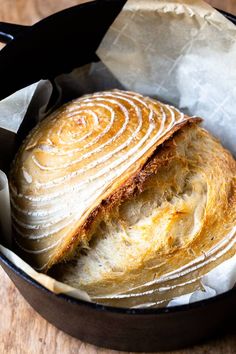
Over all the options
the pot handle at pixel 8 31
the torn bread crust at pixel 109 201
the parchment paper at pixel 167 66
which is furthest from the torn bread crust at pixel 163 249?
the pot handle at pixel 8 31

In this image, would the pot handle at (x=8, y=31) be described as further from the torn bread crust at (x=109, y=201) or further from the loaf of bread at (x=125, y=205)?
the torn bread crust at (x=109, y=201)

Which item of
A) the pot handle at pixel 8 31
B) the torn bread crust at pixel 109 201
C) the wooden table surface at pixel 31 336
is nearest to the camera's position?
the torn bread crust at pixel 109 201

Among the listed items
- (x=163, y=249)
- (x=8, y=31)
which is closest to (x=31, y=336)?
(x=163, y=249)

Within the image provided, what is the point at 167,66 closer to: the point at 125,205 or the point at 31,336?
the point at 125,205

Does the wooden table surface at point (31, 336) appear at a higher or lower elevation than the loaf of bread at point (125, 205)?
lower

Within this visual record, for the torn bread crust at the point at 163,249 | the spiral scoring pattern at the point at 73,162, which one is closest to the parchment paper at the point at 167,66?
the spiral scoring pattern at the point at 73,162

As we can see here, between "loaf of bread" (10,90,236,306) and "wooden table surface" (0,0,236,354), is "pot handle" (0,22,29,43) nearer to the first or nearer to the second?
"loaf of bread" (10,90,236,306)

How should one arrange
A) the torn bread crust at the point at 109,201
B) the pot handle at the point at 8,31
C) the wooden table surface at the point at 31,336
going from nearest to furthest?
the torn bread crust at the point at 109,201
the wooden table surface at the point at 31,336
the pot handle at the point at 8,31

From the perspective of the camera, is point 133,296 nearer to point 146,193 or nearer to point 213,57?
point 146,193

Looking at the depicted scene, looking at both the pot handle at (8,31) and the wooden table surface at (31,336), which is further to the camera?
the pot handle at (8,31)
